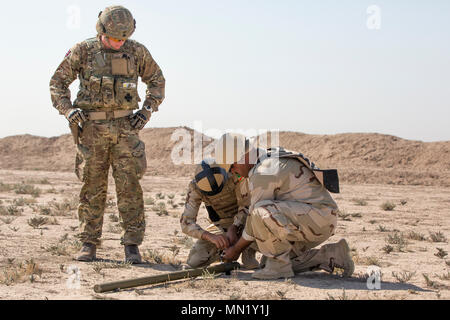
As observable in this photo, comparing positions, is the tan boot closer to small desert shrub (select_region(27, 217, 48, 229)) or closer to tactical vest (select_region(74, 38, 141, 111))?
tactical vest (select_region(74, 38, 141, 111))

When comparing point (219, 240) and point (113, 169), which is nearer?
point (219, 240)

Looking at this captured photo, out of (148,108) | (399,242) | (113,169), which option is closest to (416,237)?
(399,242)

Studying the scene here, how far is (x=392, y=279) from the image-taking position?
5.37 metres

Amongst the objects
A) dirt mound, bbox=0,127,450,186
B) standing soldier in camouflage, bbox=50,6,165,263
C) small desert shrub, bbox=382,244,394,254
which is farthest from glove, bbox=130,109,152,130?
dirt mound, bbox=0,127,450,186

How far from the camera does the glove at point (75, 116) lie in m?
6.03

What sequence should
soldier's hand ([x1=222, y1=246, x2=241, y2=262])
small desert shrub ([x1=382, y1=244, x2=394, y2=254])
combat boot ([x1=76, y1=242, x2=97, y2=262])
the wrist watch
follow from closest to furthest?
soldier's hand ([x1=222, y1=246, x2=241, y2=262]) → combat boot ([x1=76, y1=242, x2=97, y2=262]) → the wrist watch → small desert shrub ([x1=382, y1=244, x2=394, y2=254])

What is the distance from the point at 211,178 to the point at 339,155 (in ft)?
100

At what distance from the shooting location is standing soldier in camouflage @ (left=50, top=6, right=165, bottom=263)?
6070mm

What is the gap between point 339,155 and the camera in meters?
35.4

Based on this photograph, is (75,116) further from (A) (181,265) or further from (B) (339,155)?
(B) (339,155)

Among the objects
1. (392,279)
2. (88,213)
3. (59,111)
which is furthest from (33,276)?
(392,279)

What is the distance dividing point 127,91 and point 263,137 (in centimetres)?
2869
